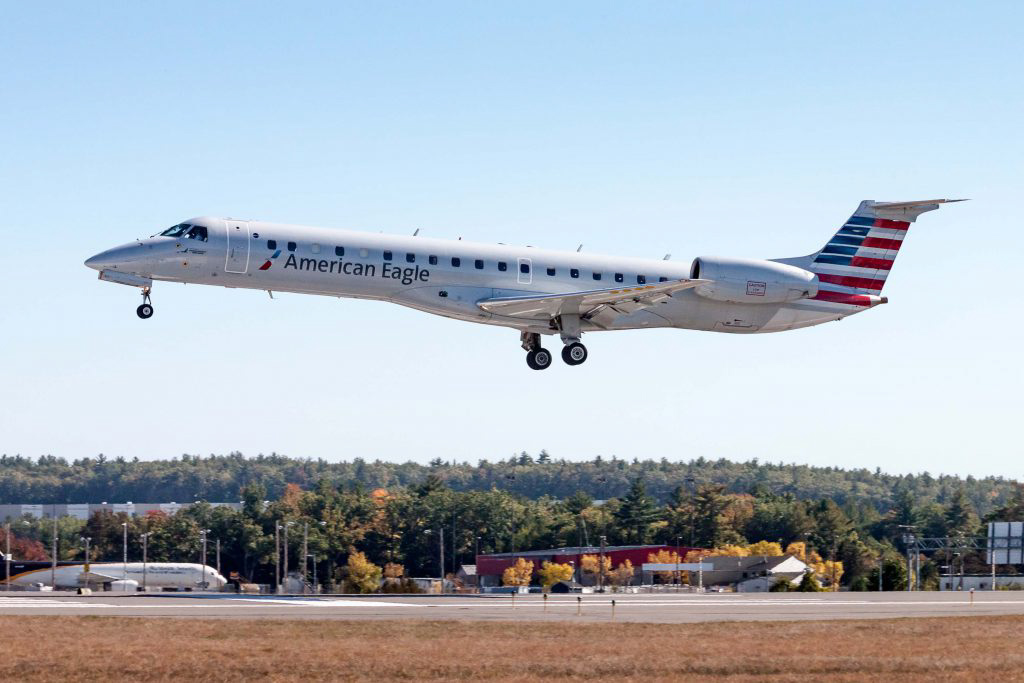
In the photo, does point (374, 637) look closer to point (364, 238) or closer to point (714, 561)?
point (364, 238)

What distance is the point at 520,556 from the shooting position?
11081 centimetres

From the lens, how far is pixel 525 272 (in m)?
39.5

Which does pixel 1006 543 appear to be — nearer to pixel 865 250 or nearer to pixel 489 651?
pixel 865 250

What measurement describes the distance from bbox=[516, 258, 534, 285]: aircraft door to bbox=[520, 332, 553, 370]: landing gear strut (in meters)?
2.98

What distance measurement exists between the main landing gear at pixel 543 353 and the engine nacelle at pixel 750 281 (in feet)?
12.7

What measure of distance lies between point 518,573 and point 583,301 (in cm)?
6775

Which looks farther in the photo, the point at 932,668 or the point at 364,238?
the point at 364,238

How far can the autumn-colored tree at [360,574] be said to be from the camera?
97681mm

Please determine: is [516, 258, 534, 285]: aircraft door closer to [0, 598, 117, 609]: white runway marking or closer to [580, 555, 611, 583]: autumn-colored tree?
[0, 598, 117, 609]: white runway marking

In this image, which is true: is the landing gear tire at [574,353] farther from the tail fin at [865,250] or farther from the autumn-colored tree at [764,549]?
the autumn-colored tree at [764,549]

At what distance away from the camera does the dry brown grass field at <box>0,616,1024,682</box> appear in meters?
24.7

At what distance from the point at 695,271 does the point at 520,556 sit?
72603mm

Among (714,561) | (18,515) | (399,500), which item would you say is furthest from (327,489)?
(18,515)

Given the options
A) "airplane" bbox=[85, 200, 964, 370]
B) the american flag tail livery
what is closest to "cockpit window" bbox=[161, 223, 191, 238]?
"airplane" bbox=[85, 200, 964, 370]
